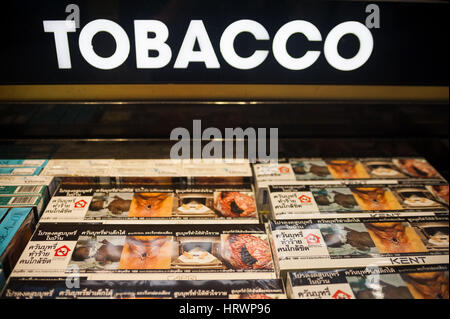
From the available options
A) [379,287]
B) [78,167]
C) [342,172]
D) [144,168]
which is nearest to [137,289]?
[144,168]

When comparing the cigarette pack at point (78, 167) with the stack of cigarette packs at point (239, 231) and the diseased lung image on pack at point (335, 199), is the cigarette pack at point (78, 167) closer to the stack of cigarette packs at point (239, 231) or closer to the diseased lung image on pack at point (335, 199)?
the stack of cigarette packs at point (239, 231)

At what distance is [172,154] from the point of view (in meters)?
1.69

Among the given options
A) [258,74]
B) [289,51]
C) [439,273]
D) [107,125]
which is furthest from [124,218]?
[439,273]

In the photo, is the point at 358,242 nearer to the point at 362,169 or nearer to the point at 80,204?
the point at 362,169

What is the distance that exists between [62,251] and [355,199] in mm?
1231

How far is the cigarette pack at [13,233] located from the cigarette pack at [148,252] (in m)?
0.03

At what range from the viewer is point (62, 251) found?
1.24m

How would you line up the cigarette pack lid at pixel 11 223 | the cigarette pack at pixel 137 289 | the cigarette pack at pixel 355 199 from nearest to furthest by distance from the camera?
the cigarette pack at pixel 137 289, the cigarette pack lid at pixel 11 223, the cigarette pack at pixel 355 199

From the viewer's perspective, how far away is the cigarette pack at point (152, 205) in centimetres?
138

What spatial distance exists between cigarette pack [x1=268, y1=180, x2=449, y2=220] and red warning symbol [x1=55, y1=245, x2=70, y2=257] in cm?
82

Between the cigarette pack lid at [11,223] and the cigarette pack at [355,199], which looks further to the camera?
the cigarette pack at [355,199]

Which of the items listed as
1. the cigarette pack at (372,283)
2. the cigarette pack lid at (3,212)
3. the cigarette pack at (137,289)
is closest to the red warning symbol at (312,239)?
the cigarette pack at (372,283)

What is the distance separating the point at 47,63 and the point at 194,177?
79 centimetres
